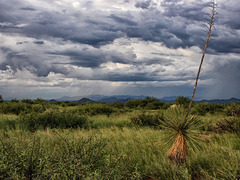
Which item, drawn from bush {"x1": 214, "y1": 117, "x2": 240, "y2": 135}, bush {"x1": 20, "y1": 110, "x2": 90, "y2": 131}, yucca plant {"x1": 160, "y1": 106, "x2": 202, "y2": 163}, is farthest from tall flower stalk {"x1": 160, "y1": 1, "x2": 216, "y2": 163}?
bush {"x1": 20, "y1": 110, "x2": 90, "y2": 131}

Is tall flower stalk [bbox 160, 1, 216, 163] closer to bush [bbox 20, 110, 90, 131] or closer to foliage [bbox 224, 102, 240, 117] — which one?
foliage [bbox 224, 102, 240, 117]

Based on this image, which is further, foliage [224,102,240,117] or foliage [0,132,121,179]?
foliage [224,102,240,117]

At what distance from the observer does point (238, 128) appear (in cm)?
816

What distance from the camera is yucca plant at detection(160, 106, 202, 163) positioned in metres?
4.09

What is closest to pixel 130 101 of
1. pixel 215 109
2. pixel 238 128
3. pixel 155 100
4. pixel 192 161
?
pixel 155 100

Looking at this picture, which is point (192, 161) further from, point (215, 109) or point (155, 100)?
point (155, 100)

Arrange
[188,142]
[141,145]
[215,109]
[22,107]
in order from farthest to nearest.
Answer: [215,109]
[22,107]
[141,145]
[188,142]

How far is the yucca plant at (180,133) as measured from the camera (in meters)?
4.09

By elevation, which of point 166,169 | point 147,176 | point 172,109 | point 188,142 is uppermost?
point 172,109

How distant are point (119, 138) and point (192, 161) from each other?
3.10m

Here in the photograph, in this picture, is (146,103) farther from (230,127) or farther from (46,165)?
(46,165)

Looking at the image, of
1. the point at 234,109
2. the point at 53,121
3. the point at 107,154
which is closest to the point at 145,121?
the point at 234,109

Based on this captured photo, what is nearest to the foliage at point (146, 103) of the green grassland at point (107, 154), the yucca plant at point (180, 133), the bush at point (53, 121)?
the green grassland at point (107, 154)

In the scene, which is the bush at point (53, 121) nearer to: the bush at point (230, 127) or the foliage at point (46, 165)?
the bush at point (230, 127)
